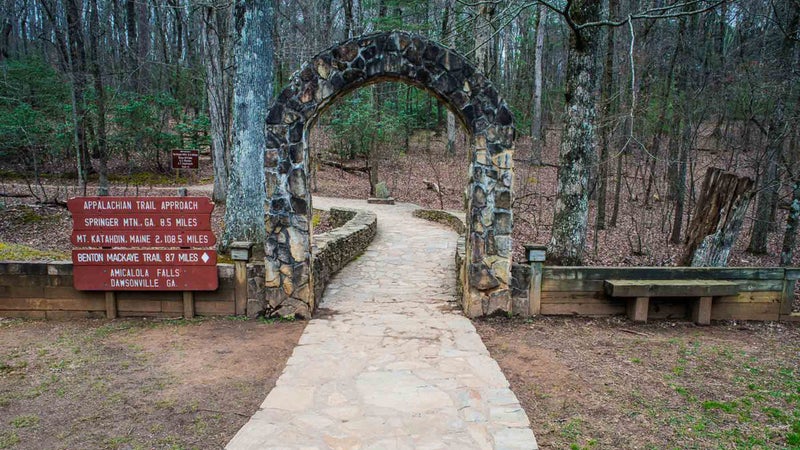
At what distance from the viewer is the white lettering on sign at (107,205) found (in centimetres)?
634

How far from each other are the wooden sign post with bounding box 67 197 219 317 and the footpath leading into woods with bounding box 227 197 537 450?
1.77 metres

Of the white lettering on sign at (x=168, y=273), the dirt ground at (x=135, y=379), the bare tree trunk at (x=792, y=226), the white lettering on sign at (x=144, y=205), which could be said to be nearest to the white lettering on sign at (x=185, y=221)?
the white lettering on sign at (x=144, y=205)

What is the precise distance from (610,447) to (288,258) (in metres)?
4.35

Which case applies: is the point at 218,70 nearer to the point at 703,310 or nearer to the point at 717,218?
the point at 717,218

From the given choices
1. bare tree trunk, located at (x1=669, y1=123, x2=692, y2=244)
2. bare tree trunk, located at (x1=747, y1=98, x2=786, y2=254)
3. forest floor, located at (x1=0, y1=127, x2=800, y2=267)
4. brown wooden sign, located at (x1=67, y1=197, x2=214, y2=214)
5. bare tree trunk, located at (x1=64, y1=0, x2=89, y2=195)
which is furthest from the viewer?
bare tree trunk, located at (x1=64, y1=0, x2=89, y2=195)

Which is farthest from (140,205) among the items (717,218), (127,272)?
(717,218)

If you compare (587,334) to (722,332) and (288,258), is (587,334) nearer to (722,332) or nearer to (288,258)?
(722,332)

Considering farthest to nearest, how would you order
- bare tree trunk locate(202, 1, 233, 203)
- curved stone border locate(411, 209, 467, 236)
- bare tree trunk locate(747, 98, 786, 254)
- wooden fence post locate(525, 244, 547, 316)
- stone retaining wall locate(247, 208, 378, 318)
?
bare tree trunk locate(202, 1, 233, 203), curved stone border locate(411, 209, 467, 236), bare tree trunk locate(747, 98, 786, 254), stone retaining wall locate(247, 208, 378, 318), wooden fence post locate(525, 244, 547, 316)

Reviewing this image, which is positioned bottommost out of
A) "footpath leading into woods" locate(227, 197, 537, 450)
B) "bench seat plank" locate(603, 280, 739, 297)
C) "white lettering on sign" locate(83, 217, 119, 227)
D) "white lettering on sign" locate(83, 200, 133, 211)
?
"footpath leading into woods" locate(227, 197, 537, 450)

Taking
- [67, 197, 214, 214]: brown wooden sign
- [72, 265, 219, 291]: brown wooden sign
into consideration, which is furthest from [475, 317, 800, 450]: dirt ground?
[67, 197, 214, 214]: brown wooden sign

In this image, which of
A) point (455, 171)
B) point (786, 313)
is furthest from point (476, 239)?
point (455, 171)

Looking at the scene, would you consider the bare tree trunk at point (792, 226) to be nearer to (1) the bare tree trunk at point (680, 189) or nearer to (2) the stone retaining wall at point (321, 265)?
(1) the bare tree trunk at point (680, 189)

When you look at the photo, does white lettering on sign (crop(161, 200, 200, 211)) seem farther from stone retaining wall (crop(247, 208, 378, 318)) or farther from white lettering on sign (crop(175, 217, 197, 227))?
stone retaining wall (crop(247, 208, 378, 318))

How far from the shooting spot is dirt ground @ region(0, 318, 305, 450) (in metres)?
3.92
